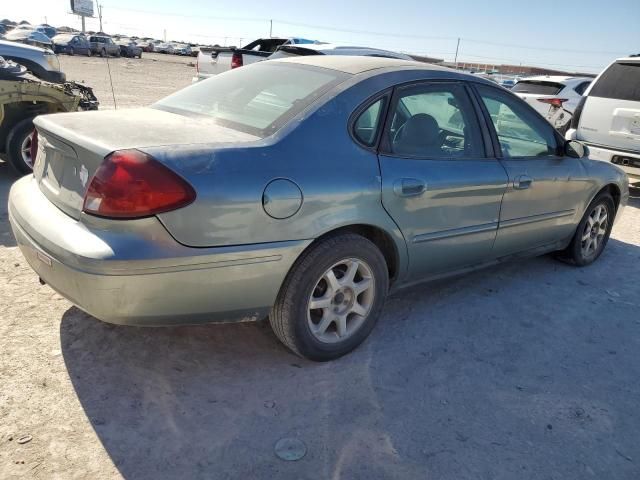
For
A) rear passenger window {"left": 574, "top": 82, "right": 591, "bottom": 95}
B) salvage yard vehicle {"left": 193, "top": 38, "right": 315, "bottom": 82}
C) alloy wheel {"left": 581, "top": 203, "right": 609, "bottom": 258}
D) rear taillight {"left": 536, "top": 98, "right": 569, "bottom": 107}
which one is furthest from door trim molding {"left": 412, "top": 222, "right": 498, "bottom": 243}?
rear passenger window {"left": 574, "top": 82, "right": 591, "bottom": 95}

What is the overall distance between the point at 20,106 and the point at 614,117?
720 cm

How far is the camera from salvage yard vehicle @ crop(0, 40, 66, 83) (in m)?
7.39

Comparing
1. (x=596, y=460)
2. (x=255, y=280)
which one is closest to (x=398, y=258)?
(x=255, y=280)

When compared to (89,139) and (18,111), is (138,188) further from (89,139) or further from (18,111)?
(18,111)

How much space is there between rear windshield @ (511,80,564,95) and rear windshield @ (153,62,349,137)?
824 centimetres

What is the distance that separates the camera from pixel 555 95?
1002 centimetres

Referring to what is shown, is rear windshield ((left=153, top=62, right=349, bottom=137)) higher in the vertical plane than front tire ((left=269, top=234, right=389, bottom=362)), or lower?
higher

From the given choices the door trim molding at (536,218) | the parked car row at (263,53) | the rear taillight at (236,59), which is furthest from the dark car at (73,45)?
the door trim molding at (536,218)

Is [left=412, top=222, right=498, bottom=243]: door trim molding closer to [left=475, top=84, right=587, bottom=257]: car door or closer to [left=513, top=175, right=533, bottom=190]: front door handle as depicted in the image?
[left=475, top=84, right=587, bottom=257]: car door

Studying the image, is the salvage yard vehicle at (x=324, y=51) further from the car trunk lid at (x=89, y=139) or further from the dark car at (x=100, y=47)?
the dark car at (x=100, y=47)

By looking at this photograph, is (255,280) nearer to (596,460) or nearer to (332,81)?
(332,81)

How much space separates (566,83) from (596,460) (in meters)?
9.33

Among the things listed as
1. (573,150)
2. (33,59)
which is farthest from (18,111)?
(573,150)

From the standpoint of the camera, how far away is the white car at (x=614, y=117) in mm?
6965
